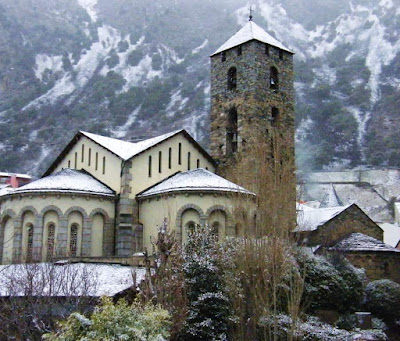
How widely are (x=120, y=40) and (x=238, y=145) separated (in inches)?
5242

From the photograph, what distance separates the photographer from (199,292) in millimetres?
24234

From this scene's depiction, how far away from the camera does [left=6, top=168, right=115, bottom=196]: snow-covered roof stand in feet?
107

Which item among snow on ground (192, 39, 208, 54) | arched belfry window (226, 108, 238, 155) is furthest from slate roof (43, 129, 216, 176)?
snow on ground (192, 39, 208, 54)

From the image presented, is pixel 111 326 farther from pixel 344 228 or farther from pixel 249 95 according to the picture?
pixel 344 228

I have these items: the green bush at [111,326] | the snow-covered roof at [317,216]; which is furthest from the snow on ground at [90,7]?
the green bush at [111,326]

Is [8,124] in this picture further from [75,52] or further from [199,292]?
[199,292]

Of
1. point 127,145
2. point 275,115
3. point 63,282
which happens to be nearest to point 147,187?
point 127,145

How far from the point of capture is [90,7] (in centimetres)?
18788

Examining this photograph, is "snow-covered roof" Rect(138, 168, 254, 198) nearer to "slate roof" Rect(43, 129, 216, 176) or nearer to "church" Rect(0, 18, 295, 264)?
"church" Rect(0, 18, 295, 264)

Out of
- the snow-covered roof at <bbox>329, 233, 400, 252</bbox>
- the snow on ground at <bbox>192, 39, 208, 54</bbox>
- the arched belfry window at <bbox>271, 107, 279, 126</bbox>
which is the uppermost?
the snow on ground at <bbox>192, 39, 208, 54</bbox>

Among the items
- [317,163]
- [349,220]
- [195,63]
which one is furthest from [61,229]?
[195,63]

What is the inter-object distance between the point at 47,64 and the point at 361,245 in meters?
121

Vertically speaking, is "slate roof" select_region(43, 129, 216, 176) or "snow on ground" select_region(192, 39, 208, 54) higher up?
"snow on ground" select_region(192, 39, 208, 54)

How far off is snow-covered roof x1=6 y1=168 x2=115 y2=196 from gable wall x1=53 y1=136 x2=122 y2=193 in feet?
1.52
